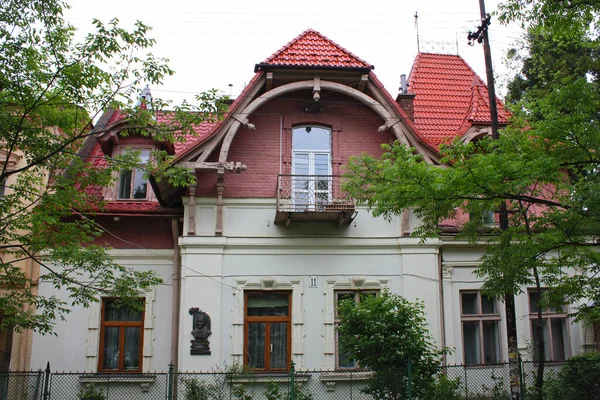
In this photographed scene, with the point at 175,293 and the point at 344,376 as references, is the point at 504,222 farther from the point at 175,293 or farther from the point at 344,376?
the point at 175,293

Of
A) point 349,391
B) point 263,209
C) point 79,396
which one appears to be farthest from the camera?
point 263,209

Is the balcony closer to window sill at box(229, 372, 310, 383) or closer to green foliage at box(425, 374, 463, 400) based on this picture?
window sill at box(229, 372, 310, 383)

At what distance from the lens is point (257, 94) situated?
15.8 meters

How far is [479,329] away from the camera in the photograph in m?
15.7

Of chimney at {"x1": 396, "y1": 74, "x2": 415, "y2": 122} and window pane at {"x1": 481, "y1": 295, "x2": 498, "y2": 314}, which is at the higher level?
chimney at {"x1": 396, "y1": 74, "x2": 415, "y2": 122}

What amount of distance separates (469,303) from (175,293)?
744 centimetres

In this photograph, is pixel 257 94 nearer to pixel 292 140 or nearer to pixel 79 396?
pixel 292 140

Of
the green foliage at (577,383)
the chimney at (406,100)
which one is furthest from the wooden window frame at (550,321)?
the chimney at (406,100)

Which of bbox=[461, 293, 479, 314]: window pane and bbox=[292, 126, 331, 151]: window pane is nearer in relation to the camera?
bbox=[461, 293, 479, 314]: window pane

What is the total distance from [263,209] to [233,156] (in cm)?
159

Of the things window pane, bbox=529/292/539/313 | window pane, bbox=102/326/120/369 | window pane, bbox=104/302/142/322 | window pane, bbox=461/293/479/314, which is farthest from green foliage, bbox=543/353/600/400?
window pane, bbox=102/326/120/369

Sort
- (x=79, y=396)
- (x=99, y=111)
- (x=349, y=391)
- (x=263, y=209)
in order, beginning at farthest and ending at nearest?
(x=263, y=209), (x=349, y=391), (x=79, y=396), (x=99, y=111)

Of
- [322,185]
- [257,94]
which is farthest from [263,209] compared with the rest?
[257,94]

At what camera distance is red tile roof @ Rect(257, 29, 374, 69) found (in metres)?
15.5
